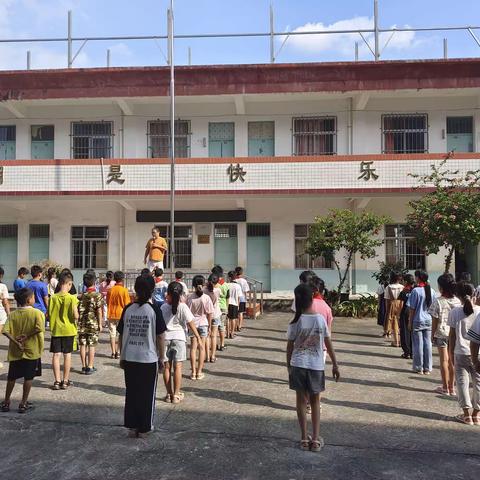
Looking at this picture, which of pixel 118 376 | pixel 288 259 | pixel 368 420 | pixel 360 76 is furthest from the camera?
pixel 288 259

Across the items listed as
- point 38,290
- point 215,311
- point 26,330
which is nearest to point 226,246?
point 215,311

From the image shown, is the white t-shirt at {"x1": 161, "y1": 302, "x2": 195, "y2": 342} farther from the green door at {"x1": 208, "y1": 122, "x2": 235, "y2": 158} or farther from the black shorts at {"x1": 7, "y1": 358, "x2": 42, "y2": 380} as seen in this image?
the green door at {"x1": 208, "y1": 122, "x2": 235, "y2": 158}

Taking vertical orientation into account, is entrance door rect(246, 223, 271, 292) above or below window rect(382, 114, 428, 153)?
below

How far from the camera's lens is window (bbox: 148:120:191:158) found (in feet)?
53.8

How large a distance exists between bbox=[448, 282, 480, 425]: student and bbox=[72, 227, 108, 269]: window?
13.3 meters

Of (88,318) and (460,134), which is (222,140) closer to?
(460,134)

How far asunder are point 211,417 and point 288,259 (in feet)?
35.8

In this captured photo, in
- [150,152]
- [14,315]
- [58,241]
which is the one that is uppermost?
[150,152]

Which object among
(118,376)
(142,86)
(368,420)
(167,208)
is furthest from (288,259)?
(368,420)

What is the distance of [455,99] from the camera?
15570 millimetres

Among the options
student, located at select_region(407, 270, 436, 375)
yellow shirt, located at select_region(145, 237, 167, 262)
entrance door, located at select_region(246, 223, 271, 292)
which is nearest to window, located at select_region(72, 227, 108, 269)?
entrance door, located at select_region(246, 223, 271, 292)

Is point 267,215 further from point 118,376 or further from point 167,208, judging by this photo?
point 118,376

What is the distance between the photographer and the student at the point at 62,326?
20.6 ft

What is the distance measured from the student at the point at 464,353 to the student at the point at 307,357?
1.79 metres
